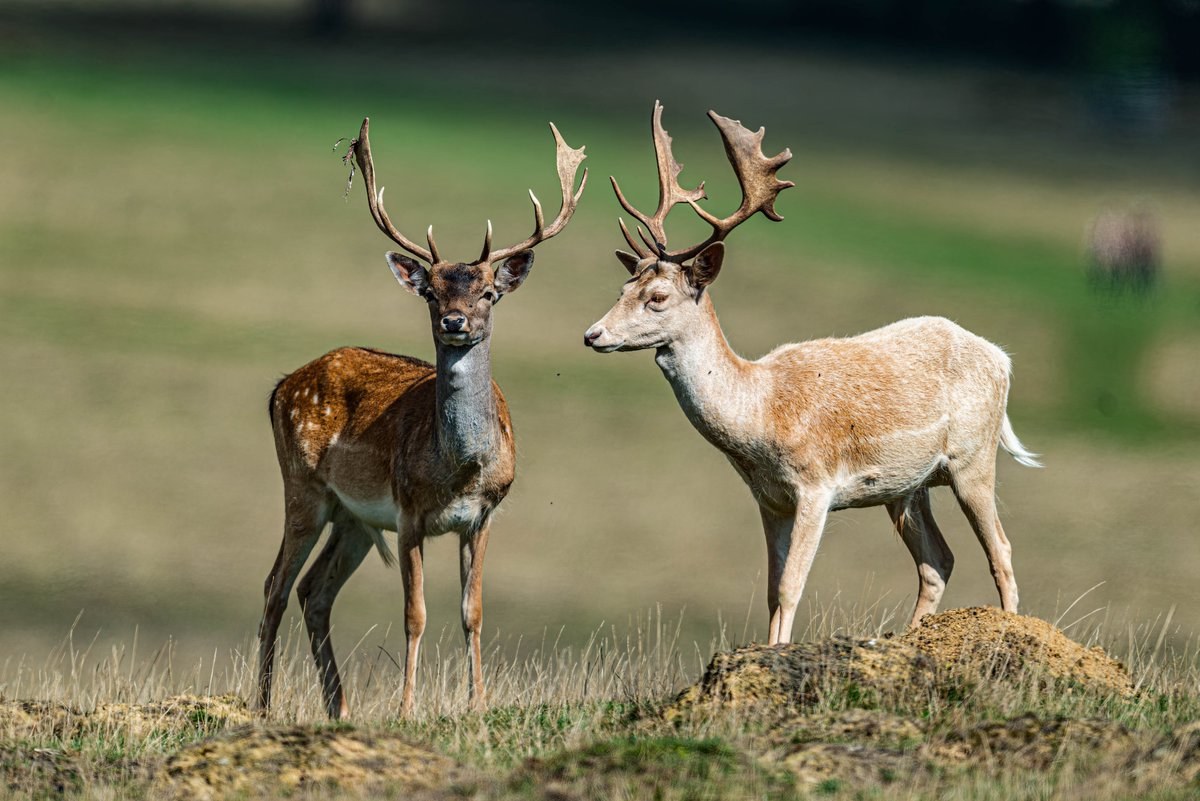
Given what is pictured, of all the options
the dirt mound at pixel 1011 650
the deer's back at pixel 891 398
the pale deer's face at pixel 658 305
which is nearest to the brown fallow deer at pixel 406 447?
the pale deer's face at pixel 658 305

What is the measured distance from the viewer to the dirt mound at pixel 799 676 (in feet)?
28.1

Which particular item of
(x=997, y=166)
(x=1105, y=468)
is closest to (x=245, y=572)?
(x=1105, y=468)

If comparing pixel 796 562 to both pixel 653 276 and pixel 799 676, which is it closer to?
pixel 799 676

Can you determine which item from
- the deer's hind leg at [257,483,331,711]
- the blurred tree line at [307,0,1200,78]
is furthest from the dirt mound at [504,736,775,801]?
the blurred tree line at [307,0,1200,78]

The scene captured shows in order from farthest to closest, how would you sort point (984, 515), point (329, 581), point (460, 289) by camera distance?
point (329, 581)
point (984, 515)
point (460, 289)

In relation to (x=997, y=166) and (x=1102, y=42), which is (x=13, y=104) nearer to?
(x=997, y=166)

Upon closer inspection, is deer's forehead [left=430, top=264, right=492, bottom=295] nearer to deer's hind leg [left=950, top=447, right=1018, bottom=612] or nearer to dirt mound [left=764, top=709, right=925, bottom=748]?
deer's hind leg [left=950, top=447, right=1018, bottom=612]

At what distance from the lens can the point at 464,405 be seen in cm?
1045

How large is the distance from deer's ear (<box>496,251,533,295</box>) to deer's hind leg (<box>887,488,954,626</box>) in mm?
2671

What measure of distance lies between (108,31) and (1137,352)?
1044 inches

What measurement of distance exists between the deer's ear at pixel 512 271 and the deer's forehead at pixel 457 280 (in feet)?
0.64

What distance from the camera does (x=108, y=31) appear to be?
4609 cm

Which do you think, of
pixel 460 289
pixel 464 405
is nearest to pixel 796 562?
pixel 464 405

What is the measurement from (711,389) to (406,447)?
187cm
